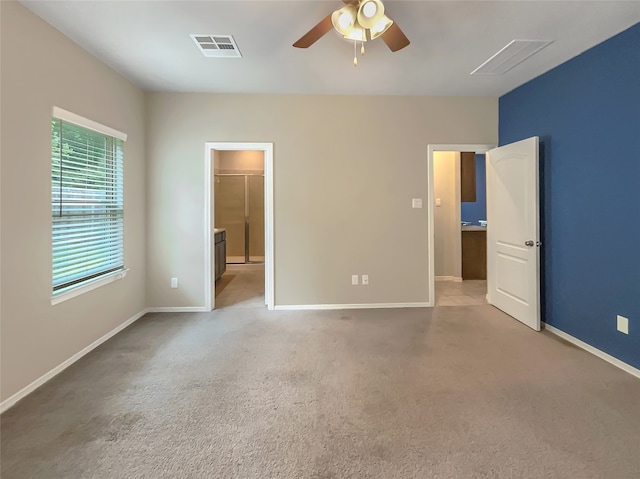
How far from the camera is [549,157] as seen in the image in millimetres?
3246

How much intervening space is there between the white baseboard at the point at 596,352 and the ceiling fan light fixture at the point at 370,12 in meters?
3.03

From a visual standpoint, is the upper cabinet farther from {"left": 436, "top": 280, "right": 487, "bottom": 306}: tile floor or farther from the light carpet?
the light carpet

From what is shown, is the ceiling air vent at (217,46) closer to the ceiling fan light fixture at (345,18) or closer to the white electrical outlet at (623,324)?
the ceiling fan light fixture at (345,18)

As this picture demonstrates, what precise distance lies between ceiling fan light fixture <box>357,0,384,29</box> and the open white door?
216 cm

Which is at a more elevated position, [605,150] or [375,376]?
[605,150]

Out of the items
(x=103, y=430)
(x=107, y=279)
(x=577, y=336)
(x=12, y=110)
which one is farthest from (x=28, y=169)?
(x=577, y=336)

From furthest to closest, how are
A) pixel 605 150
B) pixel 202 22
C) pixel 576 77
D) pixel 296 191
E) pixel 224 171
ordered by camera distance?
pixel 224 171 < pixel 296 191 < pixel 576 77 < pixel 605 150 < pixel 202 22

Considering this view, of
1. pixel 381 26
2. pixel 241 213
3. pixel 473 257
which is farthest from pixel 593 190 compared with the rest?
pixel 241 213

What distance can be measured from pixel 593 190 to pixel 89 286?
172 inches

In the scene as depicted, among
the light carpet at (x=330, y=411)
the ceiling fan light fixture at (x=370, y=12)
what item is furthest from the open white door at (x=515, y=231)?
the ceiling fan light fixture at (x=370, y=12)

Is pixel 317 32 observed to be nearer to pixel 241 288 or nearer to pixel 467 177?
pixel 241 288

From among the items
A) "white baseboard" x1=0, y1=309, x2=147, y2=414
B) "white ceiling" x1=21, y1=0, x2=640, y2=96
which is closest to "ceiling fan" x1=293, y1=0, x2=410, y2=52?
"white ceiling" x1=21, y1=0, x2=640, y2=96

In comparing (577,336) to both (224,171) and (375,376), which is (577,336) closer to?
(375,376)

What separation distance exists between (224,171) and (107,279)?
4590 mm
